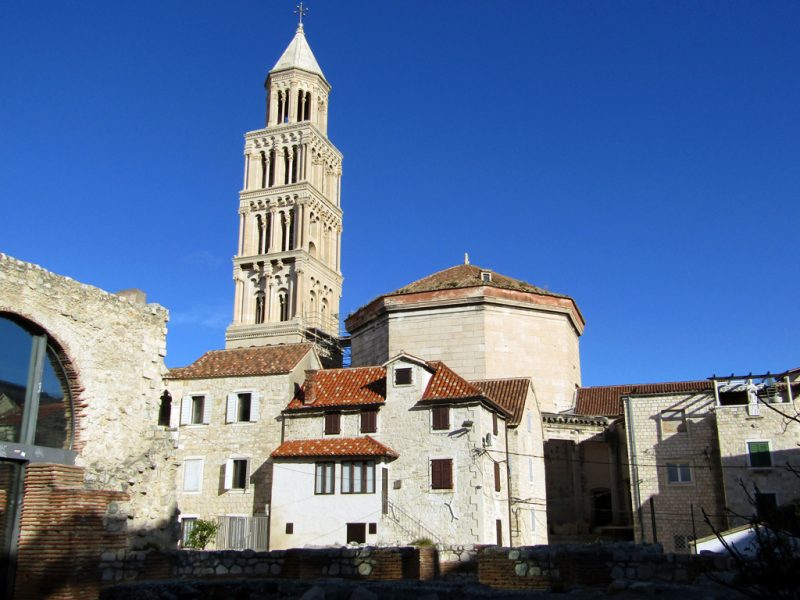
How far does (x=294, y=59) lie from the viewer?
73.3 metres

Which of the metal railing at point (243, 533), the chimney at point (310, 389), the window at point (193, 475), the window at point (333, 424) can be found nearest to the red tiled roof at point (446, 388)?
the window at point (333, 424)

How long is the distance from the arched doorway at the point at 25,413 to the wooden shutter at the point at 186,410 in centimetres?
1697

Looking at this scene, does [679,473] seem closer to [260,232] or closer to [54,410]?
[54,410]

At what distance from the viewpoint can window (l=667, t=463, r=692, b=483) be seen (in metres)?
32.1

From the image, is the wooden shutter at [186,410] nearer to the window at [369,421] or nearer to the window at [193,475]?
Result: the window at [193,475]

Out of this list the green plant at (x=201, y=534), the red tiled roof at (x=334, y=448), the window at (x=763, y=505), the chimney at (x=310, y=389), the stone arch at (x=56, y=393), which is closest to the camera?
the window at (x=763, y=505)

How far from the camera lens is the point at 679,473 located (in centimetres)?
3219

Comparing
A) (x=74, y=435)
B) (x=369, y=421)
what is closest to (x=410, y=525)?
(x=369, y=421)

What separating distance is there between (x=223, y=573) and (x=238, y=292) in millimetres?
51975

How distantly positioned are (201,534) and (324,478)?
17.4 ft

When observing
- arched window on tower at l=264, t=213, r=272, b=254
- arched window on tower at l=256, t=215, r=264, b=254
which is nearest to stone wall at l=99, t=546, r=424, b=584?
arched window on tower at l=264, t=213, r=272, b=254

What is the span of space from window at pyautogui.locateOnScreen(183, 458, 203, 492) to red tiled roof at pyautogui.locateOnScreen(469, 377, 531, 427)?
40.2 ft

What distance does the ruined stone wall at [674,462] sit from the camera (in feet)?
103

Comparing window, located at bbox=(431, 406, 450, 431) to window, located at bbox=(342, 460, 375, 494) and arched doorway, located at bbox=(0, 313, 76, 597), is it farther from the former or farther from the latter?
arched doorway, located at bbox=(0, 313, 76, 597)
